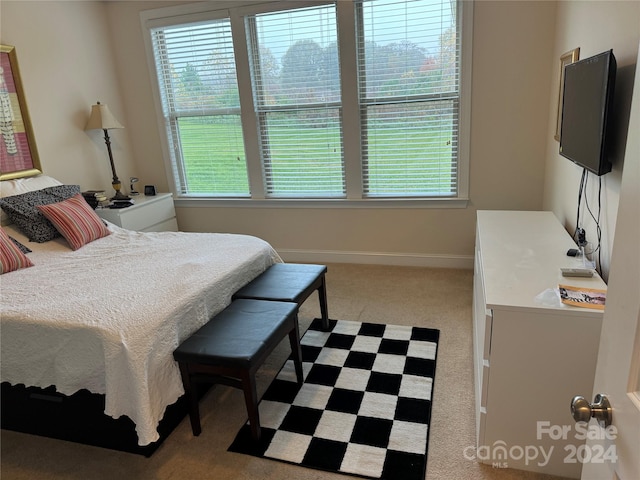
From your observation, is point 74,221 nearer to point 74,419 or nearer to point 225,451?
point 74,419

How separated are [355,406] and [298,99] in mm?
2703

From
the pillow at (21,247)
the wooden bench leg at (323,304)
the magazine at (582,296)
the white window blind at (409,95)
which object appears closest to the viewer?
the magazine at (582,296)

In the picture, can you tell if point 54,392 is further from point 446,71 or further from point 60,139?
point 446,71

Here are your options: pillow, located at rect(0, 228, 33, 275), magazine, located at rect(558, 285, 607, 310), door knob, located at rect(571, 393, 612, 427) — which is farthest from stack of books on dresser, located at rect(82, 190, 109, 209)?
door knob, located at rect(571, 393, 612, 427)

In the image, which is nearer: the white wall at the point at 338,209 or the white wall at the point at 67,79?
the white wall at the point at 338,209

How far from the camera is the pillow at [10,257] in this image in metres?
2.41

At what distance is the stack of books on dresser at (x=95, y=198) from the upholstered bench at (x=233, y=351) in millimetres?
2148

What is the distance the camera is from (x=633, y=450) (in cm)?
67

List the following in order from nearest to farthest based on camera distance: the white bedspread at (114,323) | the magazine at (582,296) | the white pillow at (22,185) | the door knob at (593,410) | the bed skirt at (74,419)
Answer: the door knob at (593,410), the magazine at (582,296), the white bedspread at (114,323), the bed skirt at (74,419), the white pillow at (22,185)

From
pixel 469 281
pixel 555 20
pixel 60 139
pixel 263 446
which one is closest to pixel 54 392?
pixel 263 446

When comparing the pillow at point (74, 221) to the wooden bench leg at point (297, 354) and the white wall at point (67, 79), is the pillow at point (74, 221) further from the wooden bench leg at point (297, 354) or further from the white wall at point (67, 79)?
the wooden bench leg at point (297, 354)

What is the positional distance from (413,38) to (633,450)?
3314mm

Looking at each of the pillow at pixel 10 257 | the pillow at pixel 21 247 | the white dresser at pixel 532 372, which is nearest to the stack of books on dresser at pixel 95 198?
the pillow at pixel 21 247

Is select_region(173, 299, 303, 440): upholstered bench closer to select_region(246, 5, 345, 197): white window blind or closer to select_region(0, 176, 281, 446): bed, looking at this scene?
select_region(0, 176, 281, 446): bed
